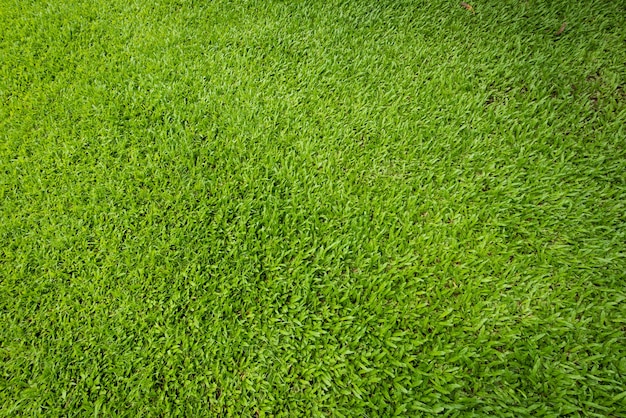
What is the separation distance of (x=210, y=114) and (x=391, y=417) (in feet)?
7.16

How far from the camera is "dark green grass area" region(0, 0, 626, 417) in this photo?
167 centimetres

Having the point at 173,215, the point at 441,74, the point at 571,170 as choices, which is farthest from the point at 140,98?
the point at 571,170

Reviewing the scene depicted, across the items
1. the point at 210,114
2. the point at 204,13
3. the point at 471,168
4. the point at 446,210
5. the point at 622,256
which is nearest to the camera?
the point at 622,256

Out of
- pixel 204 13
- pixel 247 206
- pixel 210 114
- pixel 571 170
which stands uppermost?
pixel 204 13

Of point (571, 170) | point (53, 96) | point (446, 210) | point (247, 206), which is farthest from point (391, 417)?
point (53, 96)

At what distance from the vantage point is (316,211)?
2.15 meters

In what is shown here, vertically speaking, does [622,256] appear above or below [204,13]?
below

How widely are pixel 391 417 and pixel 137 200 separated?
1844 millimetres

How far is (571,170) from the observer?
2.21 m

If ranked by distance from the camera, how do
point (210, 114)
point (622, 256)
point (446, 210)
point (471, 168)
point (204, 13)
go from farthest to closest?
1. point (204, 13)
2. point (210, 114)
3. point (471, 168)
4. point (446, 210)
5. point (622, 256)

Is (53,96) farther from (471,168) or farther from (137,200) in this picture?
(471,168)

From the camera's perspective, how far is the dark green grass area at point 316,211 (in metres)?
1.67

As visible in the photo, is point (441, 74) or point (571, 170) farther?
point (441, 74)

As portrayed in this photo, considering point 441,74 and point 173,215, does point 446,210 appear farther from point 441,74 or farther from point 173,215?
point 173,215
